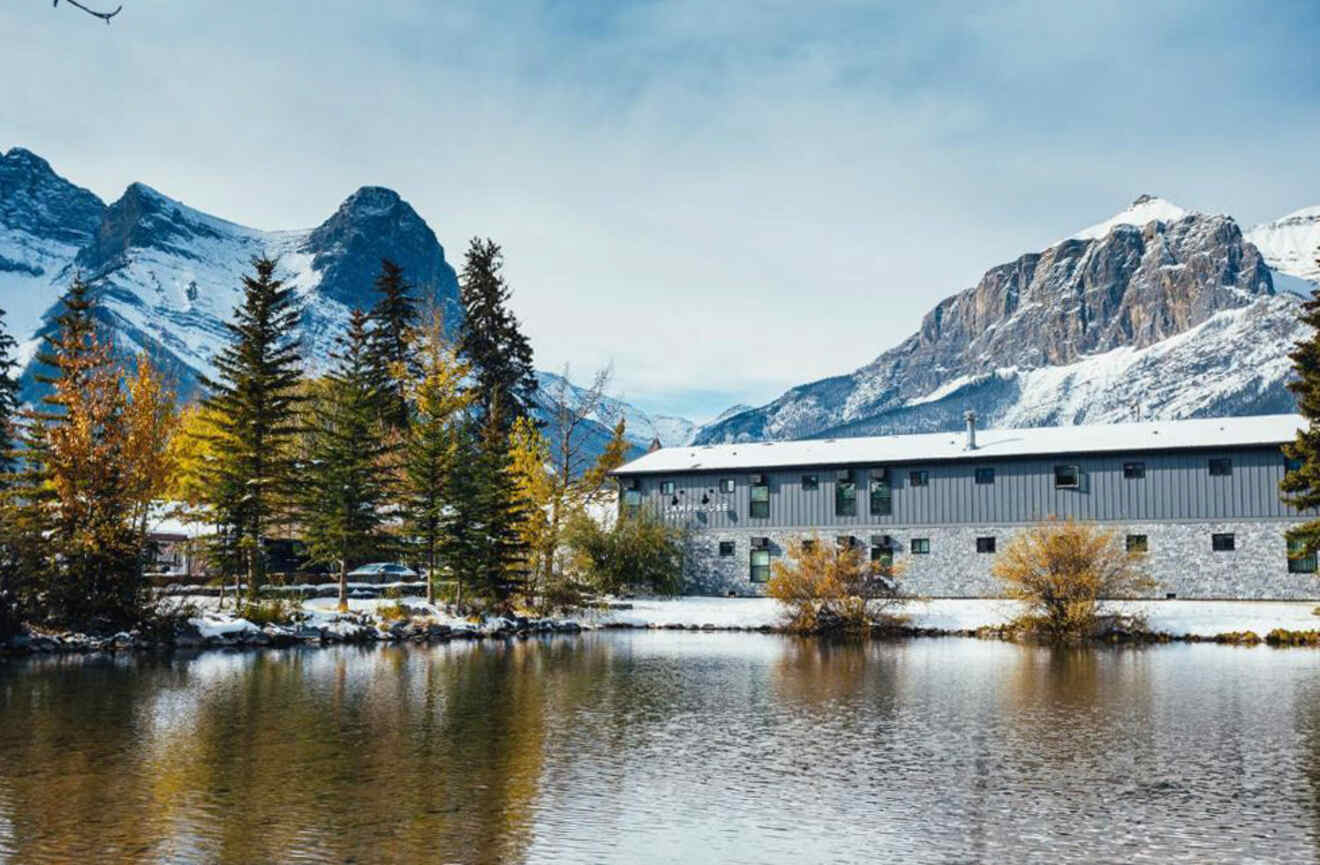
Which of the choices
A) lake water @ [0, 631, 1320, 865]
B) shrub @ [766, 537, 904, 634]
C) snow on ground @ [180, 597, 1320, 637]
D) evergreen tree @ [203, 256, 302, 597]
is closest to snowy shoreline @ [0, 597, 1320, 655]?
snow on ground @ [180, 597, 1320, 637]

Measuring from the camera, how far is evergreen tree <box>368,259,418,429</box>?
71438 mm

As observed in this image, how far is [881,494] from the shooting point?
5778 cm

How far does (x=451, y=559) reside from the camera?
48.8m

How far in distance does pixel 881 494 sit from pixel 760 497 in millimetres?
6146

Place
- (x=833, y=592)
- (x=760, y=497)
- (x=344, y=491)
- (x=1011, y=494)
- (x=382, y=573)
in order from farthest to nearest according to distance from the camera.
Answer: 1. (x=760, y=497)
2. (x=382, y=573)
3. (x=1011, y=494)
4. (x=833, y=592)
5. (x=344, y=491)

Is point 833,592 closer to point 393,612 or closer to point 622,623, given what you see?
point 622,623

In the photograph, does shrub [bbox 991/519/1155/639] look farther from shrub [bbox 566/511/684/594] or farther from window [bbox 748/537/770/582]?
shrub [bbox 566/511/684/594]

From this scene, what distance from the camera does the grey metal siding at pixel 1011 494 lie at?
5059cm

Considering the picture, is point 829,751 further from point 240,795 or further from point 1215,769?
point 240,795

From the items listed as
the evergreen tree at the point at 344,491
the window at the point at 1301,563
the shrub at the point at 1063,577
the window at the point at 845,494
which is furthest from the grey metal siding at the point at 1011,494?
the evergreen tree at the point at 344,491

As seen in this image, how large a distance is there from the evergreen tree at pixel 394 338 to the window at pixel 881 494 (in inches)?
1098

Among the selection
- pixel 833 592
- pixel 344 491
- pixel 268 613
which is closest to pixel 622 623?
pixel 833 592

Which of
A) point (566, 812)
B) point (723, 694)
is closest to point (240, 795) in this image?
point (566, 812)

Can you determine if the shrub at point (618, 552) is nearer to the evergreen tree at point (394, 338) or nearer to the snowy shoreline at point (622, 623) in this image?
the snowy shoreline at point (622, 623)
